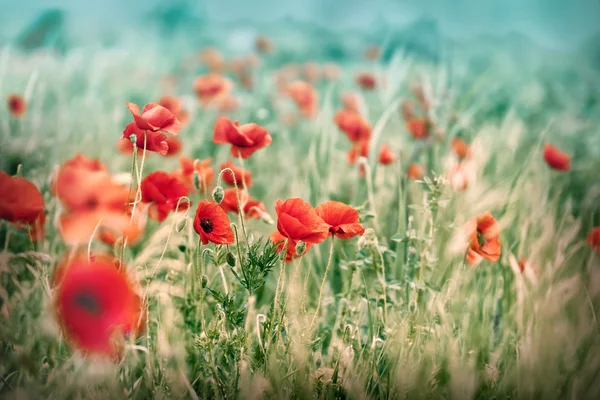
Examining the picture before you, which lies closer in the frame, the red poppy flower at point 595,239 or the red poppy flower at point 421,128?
the red poppy flower at point 595,239

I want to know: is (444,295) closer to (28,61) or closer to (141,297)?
(141,297)

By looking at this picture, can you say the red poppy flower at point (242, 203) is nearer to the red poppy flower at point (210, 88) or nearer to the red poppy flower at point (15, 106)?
the red poppy flower at point (210, 88)

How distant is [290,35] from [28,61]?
226 cm

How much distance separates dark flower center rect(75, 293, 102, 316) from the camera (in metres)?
0.72

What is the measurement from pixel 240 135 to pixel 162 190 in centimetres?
16

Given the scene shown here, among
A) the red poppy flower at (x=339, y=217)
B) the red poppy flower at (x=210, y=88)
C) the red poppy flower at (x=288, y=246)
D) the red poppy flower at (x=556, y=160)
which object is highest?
the red poppy flower at (x=339, y=217)

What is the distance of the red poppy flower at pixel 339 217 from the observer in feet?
2.70

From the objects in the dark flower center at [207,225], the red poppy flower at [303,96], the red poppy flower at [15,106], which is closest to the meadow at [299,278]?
the dark flower center at [207,225]

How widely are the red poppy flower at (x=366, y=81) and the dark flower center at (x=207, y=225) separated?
1.91 metres

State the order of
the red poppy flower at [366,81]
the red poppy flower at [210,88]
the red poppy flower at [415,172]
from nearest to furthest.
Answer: the red poppy flower at [415,172] < the red poppy flower at [210,88] < the red poppy flower at [366,81]

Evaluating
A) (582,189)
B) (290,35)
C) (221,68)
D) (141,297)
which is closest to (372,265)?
(141,297)

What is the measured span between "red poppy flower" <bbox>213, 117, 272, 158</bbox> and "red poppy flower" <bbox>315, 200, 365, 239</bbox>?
205 millimetres

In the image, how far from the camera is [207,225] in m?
0.80

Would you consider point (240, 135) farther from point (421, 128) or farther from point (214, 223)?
point (421, 128)
